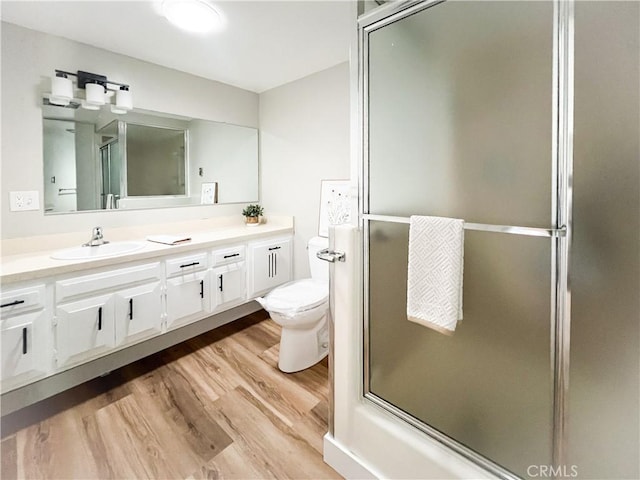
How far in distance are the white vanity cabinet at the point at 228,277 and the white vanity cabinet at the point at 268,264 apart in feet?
0.27

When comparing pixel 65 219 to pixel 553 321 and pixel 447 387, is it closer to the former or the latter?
pixel 447 387

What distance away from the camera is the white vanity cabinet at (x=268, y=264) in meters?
2.65

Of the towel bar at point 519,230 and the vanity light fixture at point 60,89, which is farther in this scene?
the vanity light fixture at point 60,89

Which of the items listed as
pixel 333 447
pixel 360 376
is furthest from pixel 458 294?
pixel 333 447

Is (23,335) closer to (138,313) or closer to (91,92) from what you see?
(138,313)

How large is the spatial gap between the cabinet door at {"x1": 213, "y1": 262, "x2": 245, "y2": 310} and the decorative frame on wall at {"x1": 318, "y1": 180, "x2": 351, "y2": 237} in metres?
0.78

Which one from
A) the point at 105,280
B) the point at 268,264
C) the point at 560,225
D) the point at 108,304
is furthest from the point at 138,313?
the point at 560,225

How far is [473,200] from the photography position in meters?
1.01

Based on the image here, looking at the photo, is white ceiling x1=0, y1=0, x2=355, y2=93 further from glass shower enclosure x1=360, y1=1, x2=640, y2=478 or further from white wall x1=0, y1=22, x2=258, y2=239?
glass shower enclosure x1=360, y1=1, x2=640, y2=478

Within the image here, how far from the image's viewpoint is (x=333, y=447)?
137 cm

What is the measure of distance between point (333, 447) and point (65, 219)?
215 cm

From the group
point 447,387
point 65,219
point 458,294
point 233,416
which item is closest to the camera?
point 458,294

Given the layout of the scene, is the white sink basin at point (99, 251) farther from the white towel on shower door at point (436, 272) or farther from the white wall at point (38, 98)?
the white towel on shower door at point (436, 272)

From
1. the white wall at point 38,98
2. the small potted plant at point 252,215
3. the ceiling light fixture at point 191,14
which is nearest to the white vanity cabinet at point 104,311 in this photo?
the white wall at point 38,98
